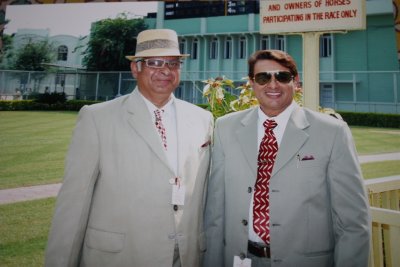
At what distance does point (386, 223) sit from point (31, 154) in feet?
33.8

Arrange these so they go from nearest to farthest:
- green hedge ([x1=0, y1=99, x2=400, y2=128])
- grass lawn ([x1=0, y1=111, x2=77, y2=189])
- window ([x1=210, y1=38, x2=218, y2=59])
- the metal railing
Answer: grass lawn ([x1=0, y1=111, x2=77, y2=189]) → green hedge ([x1=0, y1=99, x2=400, y2=128]) → the metal railing → window ([x1=210, y1=38, x2=218, y2=59])

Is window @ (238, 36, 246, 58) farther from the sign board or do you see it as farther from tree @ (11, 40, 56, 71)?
the sign board

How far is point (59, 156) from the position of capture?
998 cm

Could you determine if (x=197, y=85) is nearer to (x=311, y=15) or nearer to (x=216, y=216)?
(x=311, y=15)

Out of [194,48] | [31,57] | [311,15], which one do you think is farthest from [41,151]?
[31,57]

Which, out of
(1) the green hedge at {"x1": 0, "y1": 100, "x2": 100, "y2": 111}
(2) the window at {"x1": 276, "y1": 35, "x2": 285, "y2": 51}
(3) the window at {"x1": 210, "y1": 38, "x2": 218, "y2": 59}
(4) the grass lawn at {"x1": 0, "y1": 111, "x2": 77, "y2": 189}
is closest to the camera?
(4) the grass lawn at {"x1": 0, "y1": 111, "x2": 77, "y2": 189}

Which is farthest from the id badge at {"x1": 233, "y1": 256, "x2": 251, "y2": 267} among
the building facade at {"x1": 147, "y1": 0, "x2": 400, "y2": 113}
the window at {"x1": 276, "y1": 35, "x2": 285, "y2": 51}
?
the window at {"x1": 276, "y1": 35, "x2": 285, "y2": 51}

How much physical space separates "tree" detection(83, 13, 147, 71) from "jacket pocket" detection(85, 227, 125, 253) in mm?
32203

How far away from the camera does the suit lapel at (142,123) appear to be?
6.80 ft

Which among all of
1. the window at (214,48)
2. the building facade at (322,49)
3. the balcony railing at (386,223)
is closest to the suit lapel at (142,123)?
the balcony railing at (386,223)

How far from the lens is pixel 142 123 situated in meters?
2.14

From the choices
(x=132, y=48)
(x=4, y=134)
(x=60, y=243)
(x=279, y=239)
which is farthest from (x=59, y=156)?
(x=132, y=48)

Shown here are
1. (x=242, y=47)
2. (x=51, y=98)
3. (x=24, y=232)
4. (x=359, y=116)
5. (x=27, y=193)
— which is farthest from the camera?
(x=242, y=47)

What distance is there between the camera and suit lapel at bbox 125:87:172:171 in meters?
2.07
